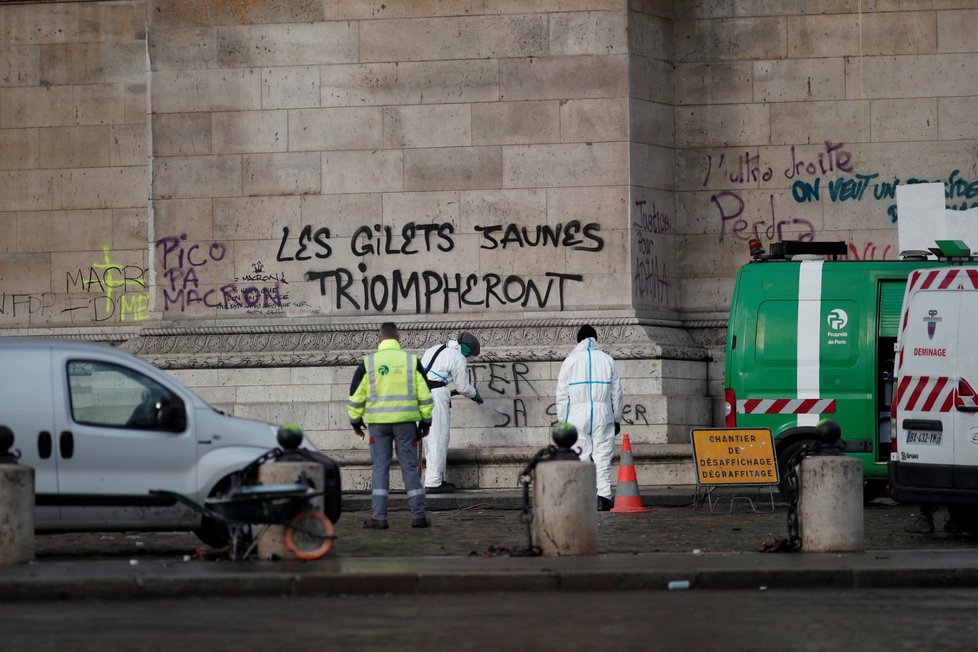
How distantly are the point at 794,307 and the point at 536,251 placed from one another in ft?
13.0

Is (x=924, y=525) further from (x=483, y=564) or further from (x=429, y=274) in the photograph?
(x=429, y=274)

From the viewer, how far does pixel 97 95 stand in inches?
951

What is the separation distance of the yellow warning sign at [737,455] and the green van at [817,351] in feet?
1.27

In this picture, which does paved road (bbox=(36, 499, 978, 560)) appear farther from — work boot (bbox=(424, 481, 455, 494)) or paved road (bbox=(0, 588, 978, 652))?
paved road (bbox=(0, 588, 978, 652))

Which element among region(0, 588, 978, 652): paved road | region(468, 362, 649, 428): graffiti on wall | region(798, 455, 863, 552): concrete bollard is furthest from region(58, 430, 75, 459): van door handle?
region(468, 362, 649, 428): graffiti on wall

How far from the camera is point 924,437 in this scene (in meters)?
15.7

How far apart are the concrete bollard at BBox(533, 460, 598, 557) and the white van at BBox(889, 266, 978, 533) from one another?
3.26m

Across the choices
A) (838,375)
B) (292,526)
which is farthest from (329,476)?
(838,375)

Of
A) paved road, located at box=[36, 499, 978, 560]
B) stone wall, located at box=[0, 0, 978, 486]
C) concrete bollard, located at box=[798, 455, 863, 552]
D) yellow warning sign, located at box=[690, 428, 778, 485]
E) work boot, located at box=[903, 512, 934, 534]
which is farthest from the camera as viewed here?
stone wall, located at box=[0, 0, 978, 486]

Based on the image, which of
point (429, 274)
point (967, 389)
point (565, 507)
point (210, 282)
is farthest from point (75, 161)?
point (967, 389)

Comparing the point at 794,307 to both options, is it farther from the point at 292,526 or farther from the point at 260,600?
the point at 260,600

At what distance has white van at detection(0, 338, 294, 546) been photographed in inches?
543

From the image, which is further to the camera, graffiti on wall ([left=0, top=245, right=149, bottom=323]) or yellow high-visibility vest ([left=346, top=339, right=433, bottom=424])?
graffiti on wall ([left=0, top=245, right=149, bottom=323])

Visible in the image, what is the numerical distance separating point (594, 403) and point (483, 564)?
6214 mm
